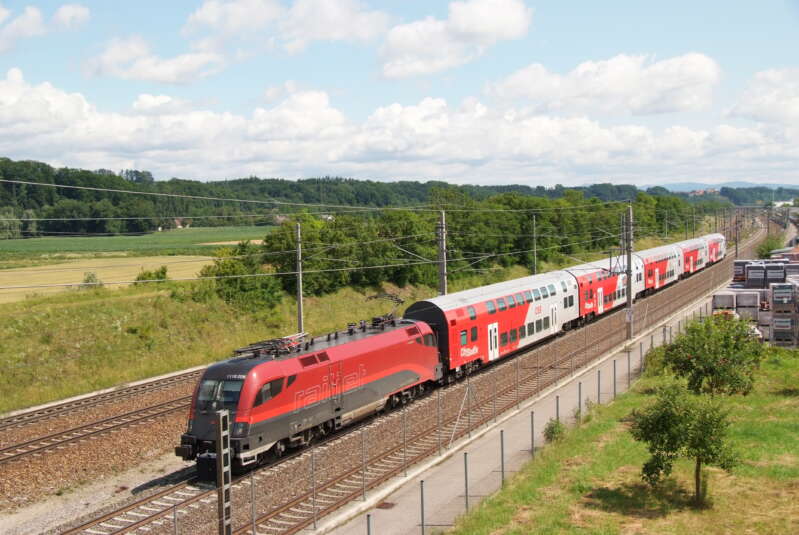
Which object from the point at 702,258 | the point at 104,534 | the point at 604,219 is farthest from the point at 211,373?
the point at 604,219

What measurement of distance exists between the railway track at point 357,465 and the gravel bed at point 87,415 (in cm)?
933

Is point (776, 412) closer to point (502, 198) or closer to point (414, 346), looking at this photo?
point (414, 346)

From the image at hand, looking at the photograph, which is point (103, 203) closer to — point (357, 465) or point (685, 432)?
point (357, 465)

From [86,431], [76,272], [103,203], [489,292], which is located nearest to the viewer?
[86,431]

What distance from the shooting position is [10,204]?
293ft

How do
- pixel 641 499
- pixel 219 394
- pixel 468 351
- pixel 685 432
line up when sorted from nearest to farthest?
pixel 685 432
pixel 641 499
pixel 219 394
pixel 468 351

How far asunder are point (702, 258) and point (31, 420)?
76408mm

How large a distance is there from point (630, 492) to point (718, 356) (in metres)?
9.51

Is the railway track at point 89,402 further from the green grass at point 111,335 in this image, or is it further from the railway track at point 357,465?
the railway track at point 357,465

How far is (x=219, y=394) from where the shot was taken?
836 inches

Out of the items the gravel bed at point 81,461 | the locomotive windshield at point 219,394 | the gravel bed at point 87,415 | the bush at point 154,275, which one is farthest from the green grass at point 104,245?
the locomotive windshield at point 219,394

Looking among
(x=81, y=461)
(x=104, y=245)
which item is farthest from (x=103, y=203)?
(x=81, y=461)

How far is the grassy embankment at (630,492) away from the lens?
17.9 m

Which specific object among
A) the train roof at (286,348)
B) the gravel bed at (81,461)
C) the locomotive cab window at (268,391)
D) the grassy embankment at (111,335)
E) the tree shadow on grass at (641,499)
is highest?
the train roof at (286,348)
